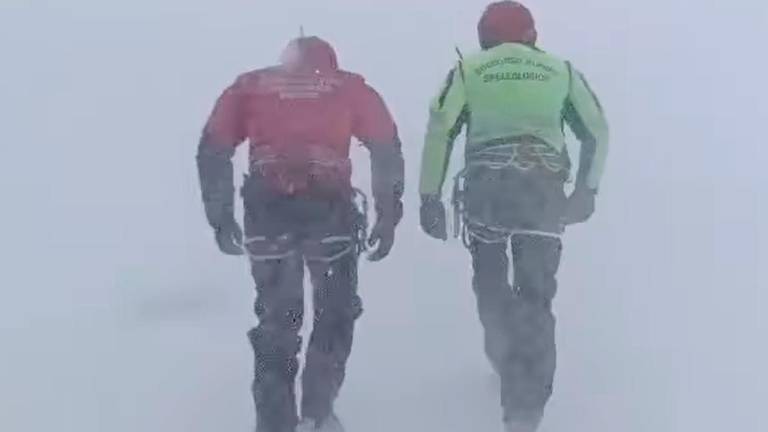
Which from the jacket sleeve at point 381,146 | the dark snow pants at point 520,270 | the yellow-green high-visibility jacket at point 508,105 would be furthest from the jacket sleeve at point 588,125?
the jacket sleeve at point 381,146

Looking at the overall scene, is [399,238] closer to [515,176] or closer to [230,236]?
[515,176]

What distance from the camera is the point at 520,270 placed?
5.85 meters

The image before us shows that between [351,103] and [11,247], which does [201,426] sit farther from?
[11,247]

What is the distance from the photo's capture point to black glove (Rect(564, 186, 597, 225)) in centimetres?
602

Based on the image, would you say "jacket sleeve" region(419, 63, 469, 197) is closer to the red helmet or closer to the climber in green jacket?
the climber in green jacket

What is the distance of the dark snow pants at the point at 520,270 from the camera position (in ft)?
Result: 18.8

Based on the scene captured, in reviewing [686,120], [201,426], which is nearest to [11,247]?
[201,426]

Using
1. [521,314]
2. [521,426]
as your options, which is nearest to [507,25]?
[521,314]

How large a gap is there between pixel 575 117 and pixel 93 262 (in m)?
3.04

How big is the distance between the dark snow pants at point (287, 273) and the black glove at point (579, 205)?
0.82m

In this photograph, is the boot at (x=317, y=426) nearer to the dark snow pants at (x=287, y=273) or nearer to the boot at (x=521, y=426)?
the dark snow pants at (x=287, y=273)

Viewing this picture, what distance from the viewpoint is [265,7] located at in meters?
11.1

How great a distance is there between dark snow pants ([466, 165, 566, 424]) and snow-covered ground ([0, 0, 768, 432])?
27cm

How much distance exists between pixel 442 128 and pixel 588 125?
0.53m
